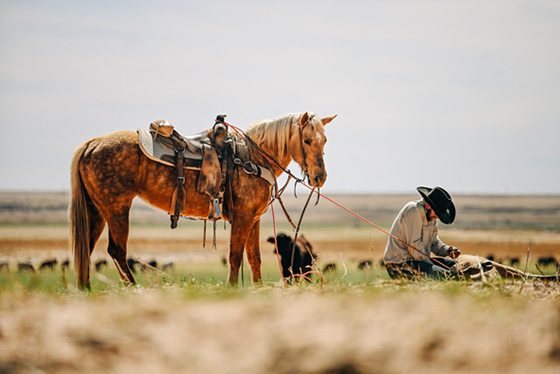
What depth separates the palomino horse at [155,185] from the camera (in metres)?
7.04

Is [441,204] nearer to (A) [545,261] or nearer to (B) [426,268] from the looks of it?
(B) [426,268]

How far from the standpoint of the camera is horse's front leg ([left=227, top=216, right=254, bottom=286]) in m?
7.51

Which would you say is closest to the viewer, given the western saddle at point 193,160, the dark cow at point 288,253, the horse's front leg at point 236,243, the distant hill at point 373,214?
the western saddle at point 193,160

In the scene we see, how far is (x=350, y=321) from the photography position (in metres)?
3.66

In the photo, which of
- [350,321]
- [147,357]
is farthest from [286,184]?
[147,357]

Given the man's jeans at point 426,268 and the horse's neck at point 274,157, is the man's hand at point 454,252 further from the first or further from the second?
the horse's neck at point 274,157

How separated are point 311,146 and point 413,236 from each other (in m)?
2.03

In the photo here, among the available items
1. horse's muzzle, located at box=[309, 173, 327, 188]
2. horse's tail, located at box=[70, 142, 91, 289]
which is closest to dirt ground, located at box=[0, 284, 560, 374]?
horse's tail, located at box=[70, 142, 91, 289]

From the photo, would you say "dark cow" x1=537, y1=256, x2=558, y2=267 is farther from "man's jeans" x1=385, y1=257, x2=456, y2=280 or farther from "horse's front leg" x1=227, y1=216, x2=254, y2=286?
"horse's front leg" x1=227, y1=216, x2=254, y2=286

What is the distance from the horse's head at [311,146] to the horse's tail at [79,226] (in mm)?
2909

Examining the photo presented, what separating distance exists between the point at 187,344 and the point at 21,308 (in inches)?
53.9

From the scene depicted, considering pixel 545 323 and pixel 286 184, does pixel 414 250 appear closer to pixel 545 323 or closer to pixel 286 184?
pixel 286 184

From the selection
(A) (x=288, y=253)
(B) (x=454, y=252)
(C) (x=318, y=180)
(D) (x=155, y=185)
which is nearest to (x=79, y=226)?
(D) (x=155, y=185)

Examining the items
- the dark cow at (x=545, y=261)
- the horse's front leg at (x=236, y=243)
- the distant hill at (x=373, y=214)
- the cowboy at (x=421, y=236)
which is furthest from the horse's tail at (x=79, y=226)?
the distant hill at (x=373, y=214)
